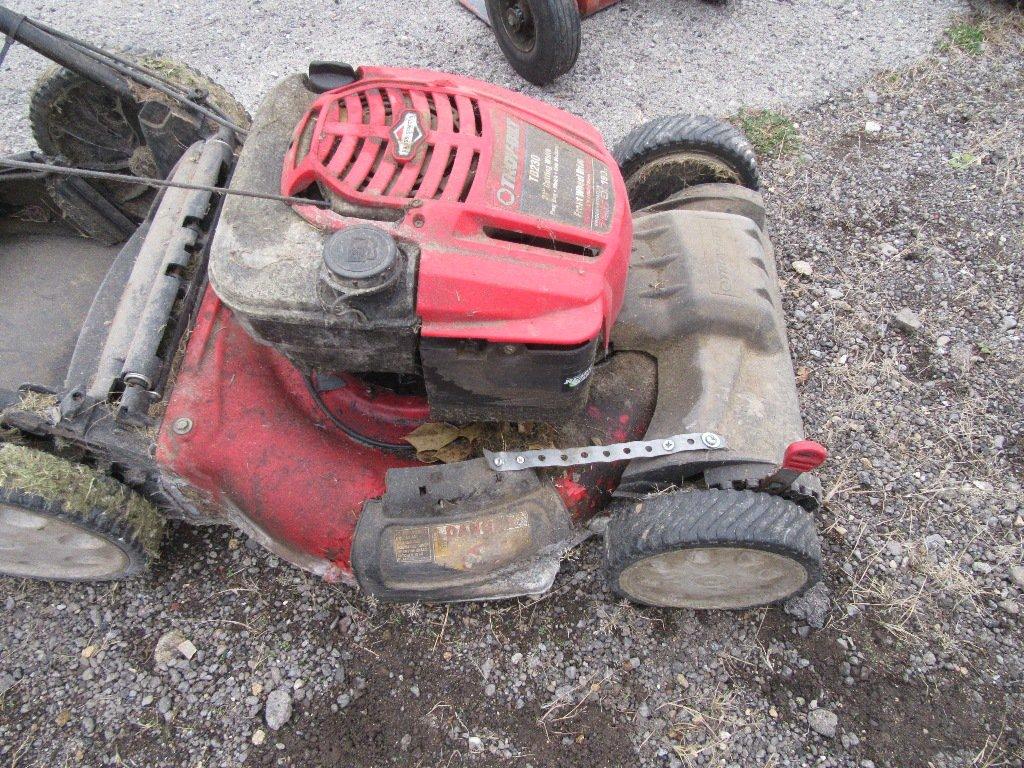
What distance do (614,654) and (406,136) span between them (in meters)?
1.56

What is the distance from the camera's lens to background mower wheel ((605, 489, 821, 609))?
6.18 feet

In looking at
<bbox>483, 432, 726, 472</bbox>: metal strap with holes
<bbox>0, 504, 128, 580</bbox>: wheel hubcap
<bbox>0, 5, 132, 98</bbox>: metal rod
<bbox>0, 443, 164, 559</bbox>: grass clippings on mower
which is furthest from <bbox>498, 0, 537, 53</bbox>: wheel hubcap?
<bbox>0, 504, 128, 580</bbox>: wheel hubcap

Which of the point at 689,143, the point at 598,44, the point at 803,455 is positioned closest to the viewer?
the point at 803,455

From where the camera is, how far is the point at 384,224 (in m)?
1.66

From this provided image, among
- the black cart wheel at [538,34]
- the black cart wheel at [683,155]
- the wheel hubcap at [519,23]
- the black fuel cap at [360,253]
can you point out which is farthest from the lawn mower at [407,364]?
the wheel hubcap at [519,23]

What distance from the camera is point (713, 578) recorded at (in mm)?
2152

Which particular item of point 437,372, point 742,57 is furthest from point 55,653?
point 742,57

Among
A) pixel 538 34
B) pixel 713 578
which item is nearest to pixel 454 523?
pixel 713 578

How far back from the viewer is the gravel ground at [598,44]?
3.94 m

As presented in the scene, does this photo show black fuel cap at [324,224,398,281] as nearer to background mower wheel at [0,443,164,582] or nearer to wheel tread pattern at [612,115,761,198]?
background mower wheel at [0,443,164,582]

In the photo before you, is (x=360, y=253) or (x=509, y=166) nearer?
(x=360, y=253)

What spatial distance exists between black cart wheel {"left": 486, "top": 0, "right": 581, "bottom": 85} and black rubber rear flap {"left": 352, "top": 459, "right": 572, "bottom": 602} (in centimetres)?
242

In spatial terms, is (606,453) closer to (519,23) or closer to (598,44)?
(519,23)

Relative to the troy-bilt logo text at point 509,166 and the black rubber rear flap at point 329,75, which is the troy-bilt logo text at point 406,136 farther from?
the black rubber rear flap at point 329,75
